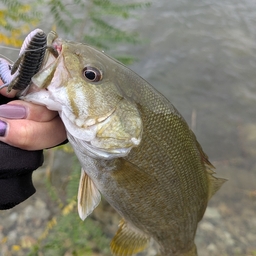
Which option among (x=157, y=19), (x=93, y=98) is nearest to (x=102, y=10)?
(x=93, y=98)

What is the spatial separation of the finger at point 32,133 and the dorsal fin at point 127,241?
964mm

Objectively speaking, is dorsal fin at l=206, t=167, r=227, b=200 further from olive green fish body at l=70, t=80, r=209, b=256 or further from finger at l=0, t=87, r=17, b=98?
finger at l=0, t=87, r=17, b=98

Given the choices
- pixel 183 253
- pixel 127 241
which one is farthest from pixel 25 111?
pixel 183 253

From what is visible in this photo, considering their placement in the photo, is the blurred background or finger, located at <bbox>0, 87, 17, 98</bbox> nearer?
finger, located at <bbox>0, 87, 17, 98</bbox>

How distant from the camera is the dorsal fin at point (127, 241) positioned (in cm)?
233

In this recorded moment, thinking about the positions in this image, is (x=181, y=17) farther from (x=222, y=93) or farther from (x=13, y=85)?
(x=13, y=85)

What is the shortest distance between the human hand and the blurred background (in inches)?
63.5

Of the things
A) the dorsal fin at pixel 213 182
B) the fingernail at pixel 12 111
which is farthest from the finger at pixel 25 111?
the dorsal fin at pixel 213 182

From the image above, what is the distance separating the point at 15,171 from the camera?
1.72 m

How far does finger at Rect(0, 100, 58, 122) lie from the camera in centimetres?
151

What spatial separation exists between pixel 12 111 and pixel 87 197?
0.78 metres

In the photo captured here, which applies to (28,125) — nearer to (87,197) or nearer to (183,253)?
(87,197)

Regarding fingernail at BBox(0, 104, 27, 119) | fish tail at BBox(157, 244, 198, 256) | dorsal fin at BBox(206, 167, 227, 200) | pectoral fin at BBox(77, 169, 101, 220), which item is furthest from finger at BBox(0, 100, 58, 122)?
fish tail at BBox(157, 244, 198, 256)

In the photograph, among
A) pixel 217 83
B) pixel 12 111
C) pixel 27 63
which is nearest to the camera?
pixel 27 63
